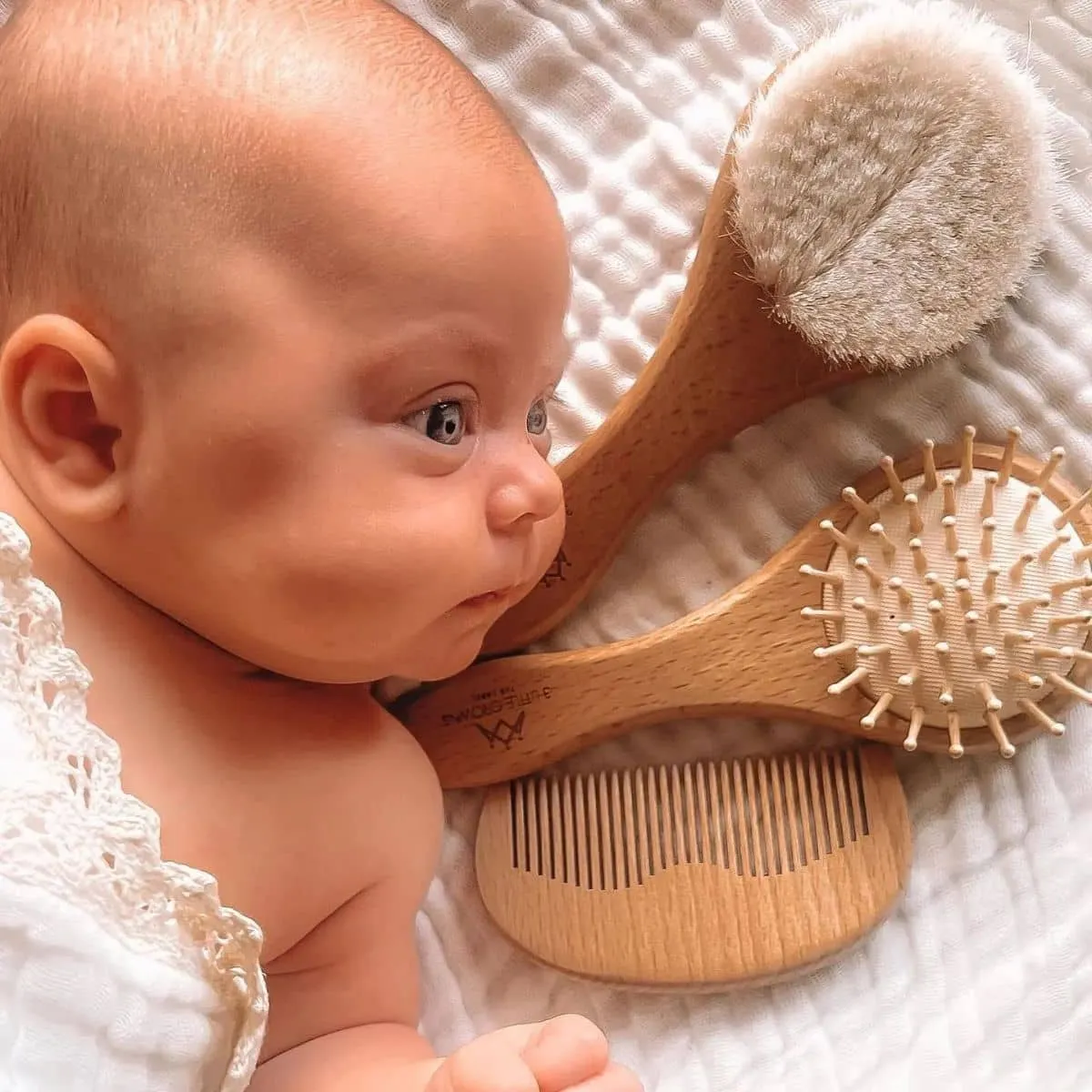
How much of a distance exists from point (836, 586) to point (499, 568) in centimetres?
22

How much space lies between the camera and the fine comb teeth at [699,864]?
2.08 feet

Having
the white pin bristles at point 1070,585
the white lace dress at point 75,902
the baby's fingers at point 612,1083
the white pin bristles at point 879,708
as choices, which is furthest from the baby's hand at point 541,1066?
the white pin bristles at point 1070,585

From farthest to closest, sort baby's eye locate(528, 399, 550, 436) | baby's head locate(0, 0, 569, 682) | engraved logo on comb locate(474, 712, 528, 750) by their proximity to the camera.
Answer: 1. engraved logo on comb locate(474, 712, 528, 750)
2. baby's eye locate(528, 399, 550, 436)
3. baby's head locate(0, 0, 569, 682)

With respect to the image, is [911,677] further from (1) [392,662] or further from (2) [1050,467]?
(1) [392,662]

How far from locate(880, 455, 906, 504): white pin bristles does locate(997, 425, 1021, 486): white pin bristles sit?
0.05 metres

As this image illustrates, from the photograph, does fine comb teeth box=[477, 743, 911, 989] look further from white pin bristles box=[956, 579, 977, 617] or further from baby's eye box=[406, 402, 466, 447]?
baby's eye box=[406, 402, 466, 447]

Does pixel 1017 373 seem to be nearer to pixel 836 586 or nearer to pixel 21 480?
pixel 836 586

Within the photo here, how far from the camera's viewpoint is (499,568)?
52 cm

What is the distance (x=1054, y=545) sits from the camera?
60cm

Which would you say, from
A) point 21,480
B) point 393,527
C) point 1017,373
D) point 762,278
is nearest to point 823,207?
point 762,278

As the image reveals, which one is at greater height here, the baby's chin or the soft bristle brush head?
the soft bristle brush head

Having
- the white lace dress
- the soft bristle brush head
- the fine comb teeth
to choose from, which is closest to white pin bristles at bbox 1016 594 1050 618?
the soft bristle brush head

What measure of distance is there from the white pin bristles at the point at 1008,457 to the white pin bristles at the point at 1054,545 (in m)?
0.04

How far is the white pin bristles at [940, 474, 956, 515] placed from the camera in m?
0.61
